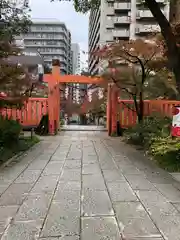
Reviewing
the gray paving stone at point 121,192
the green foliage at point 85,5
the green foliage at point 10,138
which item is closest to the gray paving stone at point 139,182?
the gray paving stone at point 121,192

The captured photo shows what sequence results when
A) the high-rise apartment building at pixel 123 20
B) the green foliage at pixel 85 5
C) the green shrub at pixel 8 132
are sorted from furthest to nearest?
the high-rise apartment building at pixel 123 20 < the green shrub at pixel 8 132 < the green foliage at pixel 85 5

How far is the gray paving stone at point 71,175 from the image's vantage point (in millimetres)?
4730

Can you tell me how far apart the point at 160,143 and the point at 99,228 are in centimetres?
397

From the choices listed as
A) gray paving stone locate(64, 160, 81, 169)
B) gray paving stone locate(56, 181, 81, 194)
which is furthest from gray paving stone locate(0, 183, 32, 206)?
gray paving stone locate(64, 160, 81, 169)

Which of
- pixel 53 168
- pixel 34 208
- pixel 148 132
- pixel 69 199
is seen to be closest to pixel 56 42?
pixel 148 132

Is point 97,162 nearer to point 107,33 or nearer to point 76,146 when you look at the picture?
point 76,146

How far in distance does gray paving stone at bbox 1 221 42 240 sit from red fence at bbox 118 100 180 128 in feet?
31.2

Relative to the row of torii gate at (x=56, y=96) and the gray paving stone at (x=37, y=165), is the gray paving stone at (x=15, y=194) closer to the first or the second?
the gray paving stone at (x=37, y=165)

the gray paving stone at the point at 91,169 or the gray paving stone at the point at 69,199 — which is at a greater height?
the gray paving stone at the point at 91,169

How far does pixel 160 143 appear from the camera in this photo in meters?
6.47

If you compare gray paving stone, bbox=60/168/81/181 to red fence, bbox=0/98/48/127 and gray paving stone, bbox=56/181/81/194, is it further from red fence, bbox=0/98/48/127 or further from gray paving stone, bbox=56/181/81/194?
red fence, bbox=0/98/48/127

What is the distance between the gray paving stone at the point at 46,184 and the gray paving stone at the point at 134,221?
3.67ft

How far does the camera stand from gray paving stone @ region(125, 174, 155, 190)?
4.31 m

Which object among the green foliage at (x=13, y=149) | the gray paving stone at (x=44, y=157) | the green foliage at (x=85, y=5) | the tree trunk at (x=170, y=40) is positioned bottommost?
the gray paving stone at (x=44, y=157)
